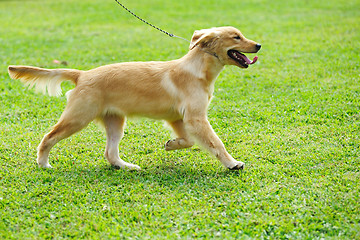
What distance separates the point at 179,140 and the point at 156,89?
694 millimetres

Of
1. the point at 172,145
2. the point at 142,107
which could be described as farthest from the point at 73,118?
the point at 172,145

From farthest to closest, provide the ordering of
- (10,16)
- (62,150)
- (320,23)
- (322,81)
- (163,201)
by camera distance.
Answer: (10,16), (320,23), (322,81), (62,150), (163,201)

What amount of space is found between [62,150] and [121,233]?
2321mm

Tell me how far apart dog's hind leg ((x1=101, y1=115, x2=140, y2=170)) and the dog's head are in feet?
4.29

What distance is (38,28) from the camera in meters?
14.0

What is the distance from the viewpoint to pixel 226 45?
548cm

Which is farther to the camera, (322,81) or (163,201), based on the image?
(322,81)

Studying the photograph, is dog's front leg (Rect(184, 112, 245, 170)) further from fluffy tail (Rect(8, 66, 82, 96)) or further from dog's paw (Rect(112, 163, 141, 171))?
fluffy tail (Rect(8, 66, 82, 96))

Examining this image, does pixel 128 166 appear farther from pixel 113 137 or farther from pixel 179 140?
pixel 179 140

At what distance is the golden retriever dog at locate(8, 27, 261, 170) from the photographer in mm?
5383

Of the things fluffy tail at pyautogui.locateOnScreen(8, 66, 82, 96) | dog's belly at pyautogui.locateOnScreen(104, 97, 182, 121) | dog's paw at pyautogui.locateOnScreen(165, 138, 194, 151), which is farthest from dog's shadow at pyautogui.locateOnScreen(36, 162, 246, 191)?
fluffy tail at pyautogui.locateOnScreen(8, 66, 82, 96)

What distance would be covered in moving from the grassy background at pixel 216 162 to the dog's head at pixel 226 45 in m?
1.22

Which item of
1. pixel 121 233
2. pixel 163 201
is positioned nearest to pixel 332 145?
pixel 163 201

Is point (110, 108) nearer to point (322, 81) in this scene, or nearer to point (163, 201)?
point (163, 201)
